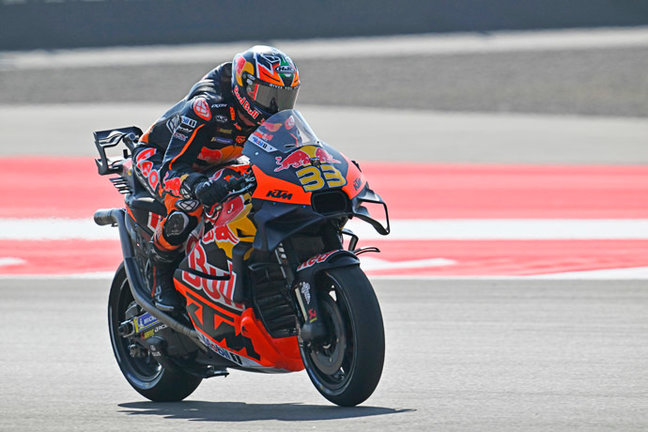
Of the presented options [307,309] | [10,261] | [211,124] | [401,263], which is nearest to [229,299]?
[307,309]

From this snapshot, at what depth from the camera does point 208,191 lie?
5359 mm

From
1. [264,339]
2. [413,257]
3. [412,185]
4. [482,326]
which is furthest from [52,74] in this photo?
[264,339]

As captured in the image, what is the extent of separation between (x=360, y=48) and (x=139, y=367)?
28677 millimetres

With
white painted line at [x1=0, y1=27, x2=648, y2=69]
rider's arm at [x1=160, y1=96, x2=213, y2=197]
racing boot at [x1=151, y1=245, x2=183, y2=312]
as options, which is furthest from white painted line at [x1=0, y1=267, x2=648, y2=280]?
white painted line at [x1=0, y1=27, x2=648, y2=69]

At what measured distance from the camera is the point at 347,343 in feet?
16.9

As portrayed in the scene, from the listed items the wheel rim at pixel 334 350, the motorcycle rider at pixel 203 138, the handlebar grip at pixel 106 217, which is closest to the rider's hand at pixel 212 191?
the motorcycle rider at pixel 203 138

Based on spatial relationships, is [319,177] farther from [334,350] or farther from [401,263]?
[401,263]

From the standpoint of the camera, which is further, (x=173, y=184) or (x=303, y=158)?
(x=173, y=184)

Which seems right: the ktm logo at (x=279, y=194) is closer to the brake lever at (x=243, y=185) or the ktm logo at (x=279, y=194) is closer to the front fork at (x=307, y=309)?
the brake lever at (x=243, y=185)

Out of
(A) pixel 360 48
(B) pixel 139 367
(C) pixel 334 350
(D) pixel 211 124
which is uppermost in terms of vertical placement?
(A) pixel 360 48

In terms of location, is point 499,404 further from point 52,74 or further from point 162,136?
point 52,74

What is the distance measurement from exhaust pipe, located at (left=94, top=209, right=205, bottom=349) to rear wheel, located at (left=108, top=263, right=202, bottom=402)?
12 cm

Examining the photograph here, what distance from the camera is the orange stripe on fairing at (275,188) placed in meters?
5.17

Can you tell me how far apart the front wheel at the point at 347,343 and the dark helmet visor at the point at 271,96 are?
0.83 m
